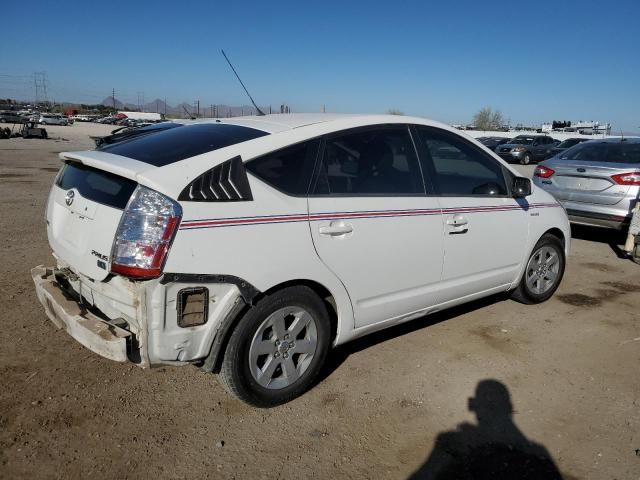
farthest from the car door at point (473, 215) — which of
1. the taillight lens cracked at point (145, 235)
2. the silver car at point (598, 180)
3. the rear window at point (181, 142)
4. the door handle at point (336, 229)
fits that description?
the silver car at point (598, 180)

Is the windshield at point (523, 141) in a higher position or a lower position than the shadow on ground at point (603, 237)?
higher

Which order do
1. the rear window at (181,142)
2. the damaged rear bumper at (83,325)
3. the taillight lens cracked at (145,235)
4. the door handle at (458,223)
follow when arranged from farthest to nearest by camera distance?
the door handle at (458,223) < the rear window at (181,142) < the damaged rear bumper at (83,325) < the taillight lens cracked at (145,235)

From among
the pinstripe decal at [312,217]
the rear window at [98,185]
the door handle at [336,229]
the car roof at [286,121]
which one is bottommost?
the door handle at [336,229]

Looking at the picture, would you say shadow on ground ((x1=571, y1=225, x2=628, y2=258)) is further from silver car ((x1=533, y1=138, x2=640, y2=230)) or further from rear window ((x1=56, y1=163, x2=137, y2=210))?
rear window ((x1=56, y1=163, x2=137, y2=210))

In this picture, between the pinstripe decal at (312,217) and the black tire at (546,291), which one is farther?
the black tire at (546,291)

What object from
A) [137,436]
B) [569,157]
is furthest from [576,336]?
[569,157]

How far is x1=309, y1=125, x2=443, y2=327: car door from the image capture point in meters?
3.14

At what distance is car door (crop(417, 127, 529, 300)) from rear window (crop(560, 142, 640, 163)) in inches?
161

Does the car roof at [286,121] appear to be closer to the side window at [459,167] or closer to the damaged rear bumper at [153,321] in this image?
the side window at [459,167]

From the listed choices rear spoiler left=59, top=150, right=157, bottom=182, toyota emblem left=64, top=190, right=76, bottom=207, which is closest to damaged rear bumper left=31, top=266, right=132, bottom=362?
toyota emblem left=64, top=190, right=76, bottom=207

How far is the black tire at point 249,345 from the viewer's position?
2824 millimetres

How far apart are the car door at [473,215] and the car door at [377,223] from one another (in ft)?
0.49

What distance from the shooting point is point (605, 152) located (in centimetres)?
784

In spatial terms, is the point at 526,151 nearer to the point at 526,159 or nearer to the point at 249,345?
the point at 526,159
